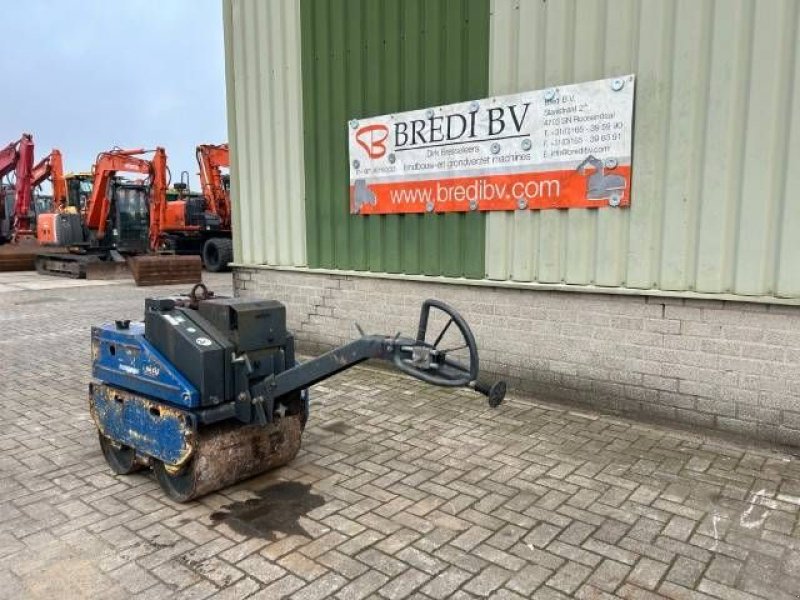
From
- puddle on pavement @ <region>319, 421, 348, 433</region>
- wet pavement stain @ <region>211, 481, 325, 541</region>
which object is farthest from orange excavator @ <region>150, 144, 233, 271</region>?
wet pavement stain @ <region>211, 481, 325, 541</region>

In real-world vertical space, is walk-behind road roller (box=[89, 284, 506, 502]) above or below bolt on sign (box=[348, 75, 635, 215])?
below

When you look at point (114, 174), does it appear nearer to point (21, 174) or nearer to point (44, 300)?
point (21, 174)

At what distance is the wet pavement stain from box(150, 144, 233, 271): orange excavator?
16.9 metres

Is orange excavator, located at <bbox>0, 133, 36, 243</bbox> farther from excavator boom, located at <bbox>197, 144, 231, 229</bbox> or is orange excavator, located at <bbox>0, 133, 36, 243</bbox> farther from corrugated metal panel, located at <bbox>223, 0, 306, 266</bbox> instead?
corrugated metal panel, located at <bbox>223, 0, 306, 266</bbox>

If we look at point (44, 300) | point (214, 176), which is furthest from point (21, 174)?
point (44, 300)

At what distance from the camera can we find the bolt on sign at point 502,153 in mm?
5344

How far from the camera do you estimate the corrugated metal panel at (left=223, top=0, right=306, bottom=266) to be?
773 centimetres

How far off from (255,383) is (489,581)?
183 centimetres

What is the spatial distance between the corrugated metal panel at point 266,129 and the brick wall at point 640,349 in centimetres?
168

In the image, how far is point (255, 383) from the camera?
4016mm

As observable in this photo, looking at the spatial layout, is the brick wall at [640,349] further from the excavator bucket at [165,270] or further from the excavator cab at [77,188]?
the excavator cab at [77,188]

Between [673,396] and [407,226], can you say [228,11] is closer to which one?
[407,226]

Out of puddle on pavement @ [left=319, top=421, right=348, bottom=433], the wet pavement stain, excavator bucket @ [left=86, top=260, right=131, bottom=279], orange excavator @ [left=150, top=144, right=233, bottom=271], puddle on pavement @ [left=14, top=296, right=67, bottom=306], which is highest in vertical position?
orange excavator @ [left=150, top=144, right=233, bottom=271]

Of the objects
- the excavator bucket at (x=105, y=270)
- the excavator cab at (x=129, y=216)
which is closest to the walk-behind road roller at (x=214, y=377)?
the excavator bucket at (x=105, y=270)
